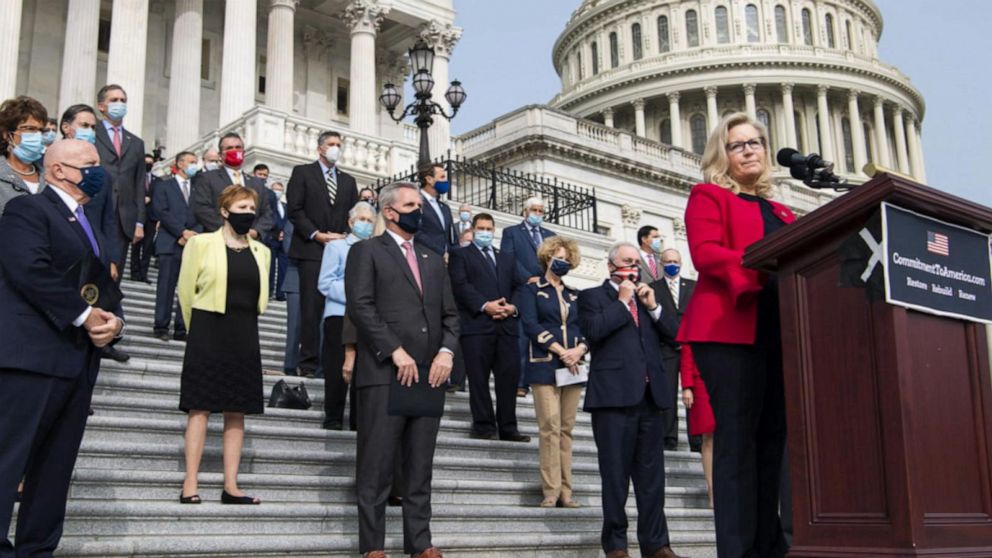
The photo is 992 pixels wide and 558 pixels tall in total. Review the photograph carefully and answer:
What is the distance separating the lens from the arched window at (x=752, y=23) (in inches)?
3246

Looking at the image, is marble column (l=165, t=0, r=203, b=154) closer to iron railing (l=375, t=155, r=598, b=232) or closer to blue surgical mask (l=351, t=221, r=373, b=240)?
iron railing (l=375, t=155, r=598, b=232)

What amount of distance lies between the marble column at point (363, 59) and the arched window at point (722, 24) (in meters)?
51.5

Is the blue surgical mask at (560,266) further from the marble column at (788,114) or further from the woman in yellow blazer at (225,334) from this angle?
the marble column at (788,114)

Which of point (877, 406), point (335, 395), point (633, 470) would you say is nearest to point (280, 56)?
point (335, 395)

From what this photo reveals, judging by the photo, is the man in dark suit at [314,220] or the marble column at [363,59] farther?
the marble column at [363,59]

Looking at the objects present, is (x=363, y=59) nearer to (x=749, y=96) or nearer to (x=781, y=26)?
(x=749, y=96)

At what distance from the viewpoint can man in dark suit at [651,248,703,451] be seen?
10641mm

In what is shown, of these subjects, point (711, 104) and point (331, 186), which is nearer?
point (331, 186)

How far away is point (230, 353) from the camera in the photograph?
7.27 meters

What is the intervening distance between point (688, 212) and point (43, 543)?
137 inches

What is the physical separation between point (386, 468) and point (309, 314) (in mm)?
3906

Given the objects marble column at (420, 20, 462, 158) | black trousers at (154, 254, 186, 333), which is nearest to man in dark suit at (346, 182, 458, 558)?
black trousers at (154, 254, 186, 333)

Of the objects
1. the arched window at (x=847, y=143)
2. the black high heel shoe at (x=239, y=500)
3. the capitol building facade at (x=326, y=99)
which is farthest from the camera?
the arched window at (x=847, y=143)

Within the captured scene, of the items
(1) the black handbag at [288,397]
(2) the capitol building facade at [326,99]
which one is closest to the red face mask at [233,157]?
(1) the black handbag at [288,397]
